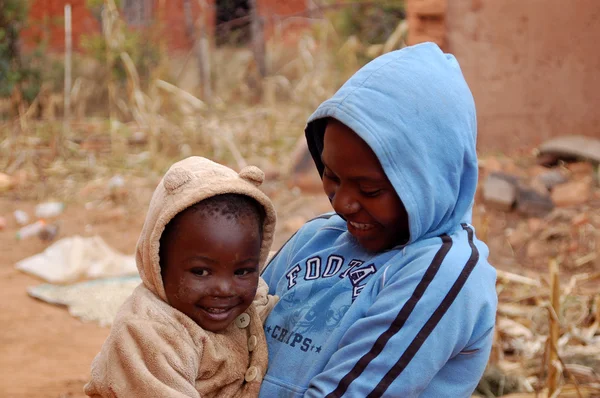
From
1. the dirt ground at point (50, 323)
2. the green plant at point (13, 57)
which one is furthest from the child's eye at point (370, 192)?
the green plant at point (13, 57)

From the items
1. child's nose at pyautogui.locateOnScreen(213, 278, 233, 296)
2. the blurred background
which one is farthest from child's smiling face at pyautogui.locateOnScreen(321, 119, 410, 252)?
the blurred background

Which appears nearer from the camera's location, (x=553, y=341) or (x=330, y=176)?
(x=330, y=176)

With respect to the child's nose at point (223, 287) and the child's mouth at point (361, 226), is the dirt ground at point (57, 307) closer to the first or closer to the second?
the child's mouth at point (361, 226)

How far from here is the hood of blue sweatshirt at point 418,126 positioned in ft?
5.93

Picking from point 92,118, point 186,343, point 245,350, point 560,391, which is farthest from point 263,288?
point 92,118

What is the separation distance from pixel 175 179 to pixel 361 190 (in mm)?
473

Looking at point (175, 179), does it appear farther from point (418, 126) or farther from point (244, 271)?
point (418, 126)

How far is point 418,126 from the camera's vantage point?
1816mm

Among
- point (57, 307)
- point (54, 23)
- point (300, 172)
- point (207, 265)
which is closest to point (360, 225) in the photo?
point (207, 265)

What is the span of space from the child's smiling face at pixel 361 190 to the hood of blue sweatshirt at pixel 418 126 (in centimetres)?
5

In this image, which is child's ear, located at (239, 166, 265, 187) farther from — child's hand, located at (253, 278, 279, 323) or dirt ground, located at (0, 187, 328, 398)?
dirt ground, located at (0, 187, 328, 398)

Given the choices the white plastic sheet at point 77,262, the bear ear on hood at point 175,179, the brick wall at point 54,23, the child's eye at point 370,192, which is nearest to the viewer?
the child's eye at point 370,192

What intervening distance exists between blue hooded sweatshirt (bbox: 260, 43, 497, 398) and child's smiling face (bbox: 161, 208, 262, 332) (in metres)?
0.21

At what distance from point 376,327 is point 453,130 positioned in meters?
0.50
